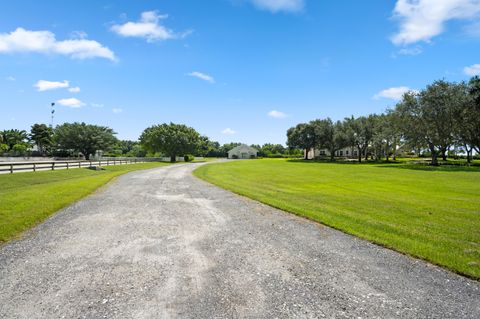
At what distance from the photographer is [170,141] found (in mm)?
72000

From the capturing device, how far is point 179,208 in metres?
11.0

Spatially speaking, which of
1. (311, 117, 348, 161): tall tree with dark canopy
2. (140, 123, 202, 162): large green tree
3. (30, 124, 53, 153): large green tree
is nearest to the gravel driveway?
(140, 123, 202, 162): large green tree

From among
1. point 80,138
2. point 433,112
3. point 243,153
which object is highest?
point 433,112

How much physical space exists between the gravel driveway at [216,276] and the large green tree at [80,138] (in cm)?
7183

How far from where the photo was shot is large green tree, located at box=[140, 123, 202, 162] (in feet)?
237

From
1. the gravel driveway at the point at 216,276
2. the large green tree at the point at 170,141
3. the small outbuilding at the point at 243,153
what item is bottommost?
the gravel driveway at the point at 216,276

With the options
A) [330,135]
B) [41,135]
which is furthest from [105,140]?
[330,135]

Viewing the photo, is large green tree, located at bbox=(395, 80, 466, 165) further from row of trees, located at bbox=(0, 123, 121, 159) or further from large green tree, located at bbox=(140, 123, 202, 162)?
row of trees, located at bbox=(0, 123, 121, 159)

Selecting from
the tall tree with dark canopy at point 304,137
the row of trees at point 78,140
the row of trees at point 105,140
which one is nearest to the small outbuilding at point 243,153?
the tall tree with dark canopy at point 304,137

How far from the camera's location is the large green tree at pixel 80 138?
237 ft

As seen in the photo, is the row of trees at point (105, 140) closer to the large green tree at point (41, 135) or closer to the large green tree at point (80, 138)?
the large green tree at point (80, 138)

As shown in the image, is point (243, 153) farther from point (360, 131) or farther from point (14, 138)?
point (14, 138)

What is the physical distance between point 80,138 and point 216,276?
252 feet

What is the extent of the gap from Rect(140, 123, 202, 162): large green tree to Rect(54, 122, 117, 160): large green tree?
10724 mm
